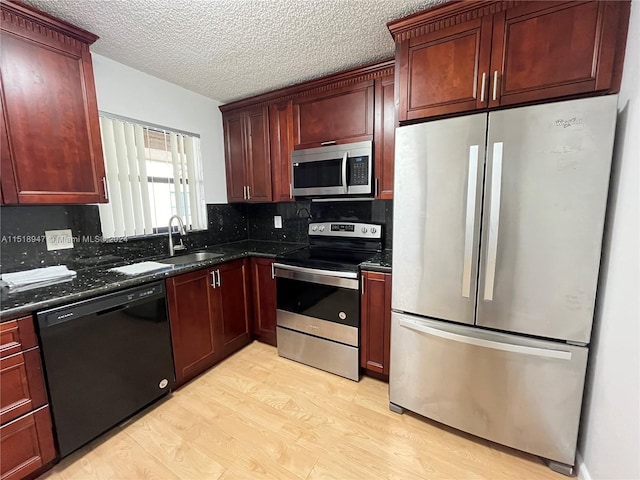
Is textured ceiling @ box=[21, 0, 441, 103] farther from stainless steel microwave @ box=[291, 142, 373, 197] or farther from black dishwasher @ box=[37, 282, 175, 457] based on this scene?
black dishwasher @ box=[37, 282, 175, 457]

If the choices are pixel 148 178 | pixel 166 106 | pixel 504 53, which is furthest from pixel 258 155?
pixel 504 53

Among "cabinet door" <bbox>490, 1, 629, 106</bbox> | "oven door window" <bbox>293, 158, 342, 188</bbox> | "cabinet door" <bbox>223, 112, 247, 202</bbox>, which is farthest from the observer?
"cabinet door" <bbox>223, 112, 247, 202</bbox>

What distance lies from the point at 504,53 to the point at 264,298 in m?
2.37

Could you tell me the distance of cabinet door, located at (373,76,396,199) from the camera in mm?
2025

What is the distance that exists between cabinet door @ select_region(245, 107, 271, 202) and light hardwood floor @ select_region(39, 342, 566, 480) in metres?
1.75

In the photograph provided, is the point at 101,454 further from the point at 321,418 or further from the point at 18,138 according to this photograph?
the point at 18,138

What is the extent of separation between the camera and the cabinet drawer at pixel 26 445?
1206mm

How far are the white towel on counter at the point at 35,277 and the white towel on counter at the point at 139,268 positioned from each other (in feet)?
0.87

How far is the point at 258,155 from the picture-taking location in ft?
8.78

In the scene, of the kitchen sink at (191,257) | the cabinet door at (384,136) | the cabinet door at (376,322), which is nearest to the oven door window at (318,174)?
the cabinet door at (384,136)

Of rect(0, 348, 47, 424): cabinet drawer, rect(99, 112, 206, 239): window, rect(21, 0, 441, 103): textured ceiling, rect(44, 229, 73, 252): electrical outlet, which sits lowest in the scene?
rect(0, 348, 47, 424): cabinet drawer

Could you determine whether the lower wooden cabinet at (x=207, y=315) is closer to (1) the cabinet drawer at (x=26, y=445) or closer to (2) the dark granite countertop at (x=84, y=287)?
(2) the dark granite countertop at (x=84, y=287)

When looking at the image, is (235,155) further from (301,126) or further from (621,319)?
(621,319)

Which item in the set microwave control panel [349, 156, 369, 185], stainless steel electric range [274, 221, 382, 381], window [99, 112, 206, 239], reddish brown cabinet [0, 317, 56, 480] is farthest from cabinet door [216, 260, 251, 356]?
microwave control panel [349, 156, 369, 185]
